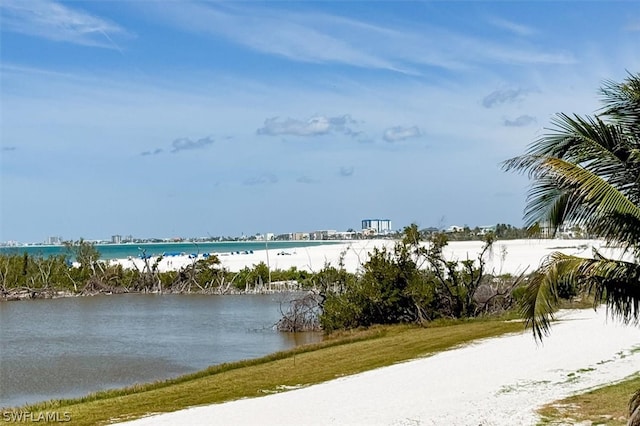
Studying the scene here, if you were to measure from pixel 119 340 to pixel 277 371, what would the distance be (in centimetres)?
1376

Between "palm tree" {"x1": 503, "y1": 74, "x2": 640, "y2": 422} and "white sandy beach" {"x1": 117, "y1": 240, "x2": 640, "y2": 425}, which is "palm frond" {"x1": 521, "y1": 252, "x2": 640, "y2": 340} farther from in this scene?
"white sandy beach" {"x1": 117, "y1": 240, "x2": 640, "y2": 425}

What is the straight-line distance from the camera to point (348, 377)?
61.4 feet

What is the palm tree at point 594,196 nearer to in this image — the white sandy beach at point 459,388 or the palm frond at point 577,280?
the palm frond at point 577,280

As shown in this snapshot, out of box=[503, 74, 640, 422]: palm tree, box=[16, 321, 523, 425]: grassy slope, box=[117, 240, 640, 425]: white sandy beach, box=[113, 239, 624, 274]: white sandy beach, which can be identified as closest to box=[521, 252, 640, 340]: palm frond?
box=[503, 74, 640, 422]: palm tree

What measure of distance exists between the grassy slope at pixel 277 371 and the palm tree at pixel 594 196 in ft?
29.3

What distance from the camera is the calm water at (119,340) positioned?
2312cm

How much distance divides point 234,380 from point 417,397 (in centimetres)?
581

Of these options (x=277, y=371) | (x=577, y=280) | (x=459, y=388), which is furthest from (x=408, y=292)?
(x=577, y=280)

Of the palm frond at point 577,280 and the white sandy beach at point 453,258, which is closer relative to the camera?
the palm frond at point 577,280

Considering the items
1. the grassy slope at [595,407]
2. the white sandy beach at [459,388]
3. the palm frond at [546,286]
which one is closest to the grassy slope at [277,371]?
the white sandy beach at [459,388]

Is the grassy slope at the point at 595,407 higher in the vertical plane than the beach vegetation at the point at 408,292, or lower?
lower

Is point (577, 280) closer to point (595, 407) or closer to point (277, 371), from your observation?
point (595, 407)

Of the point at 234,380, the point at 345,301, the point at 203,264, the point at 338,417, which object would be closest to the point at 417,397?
the point at 338,417

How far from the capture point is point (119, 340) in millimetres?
32219
